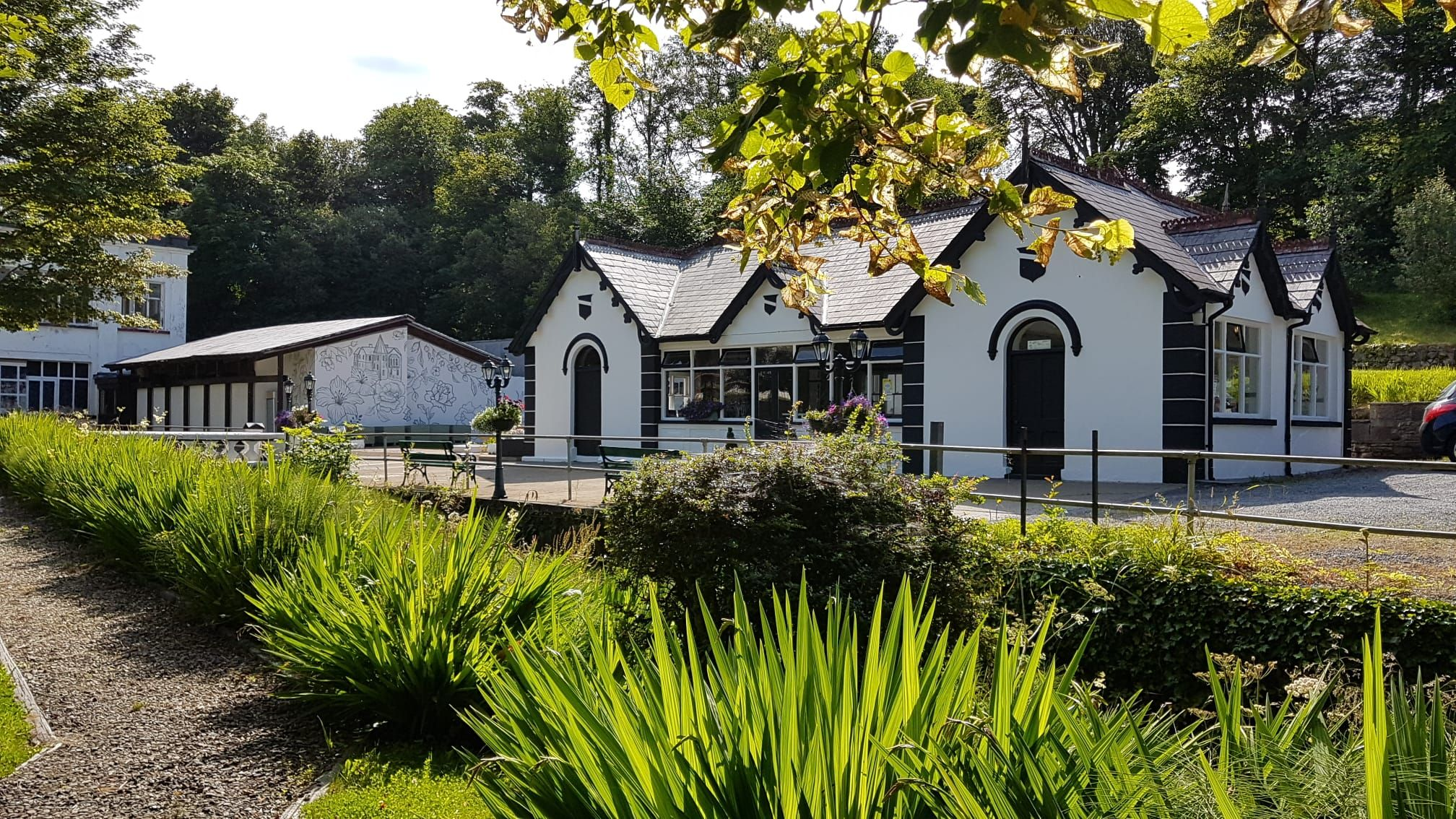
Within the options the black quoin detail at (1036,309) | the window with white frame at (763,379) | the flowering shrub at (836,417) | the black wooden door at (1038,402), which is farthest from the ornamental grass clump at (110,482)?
the black wooden door at (1038,402)

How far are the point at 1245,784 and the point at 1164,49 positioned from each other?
1.79 meters

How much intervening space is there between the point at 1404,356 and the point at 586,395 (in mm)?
24647

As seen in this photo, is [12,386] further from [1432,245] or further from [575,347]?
[1432,245]

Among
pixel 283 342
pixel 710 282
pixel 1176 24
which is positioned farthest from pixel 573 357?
pixel 1176 24

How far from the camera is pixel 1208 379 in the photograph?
55.4 ft

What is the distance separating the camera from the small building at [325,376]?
112 ft

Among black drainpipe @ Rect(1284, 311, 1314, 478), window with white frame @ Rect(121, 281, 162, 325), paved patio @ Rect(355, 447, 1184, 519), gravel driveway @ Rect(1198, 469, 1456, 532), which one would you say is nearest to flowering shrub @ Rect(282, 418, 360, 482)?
paved patio @ Rect(355, 447, 1184, 519)

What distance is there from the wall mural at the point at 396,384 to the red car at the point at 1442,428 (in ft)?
93.8

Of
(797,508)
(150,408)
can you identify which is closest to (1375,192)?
(797,508)

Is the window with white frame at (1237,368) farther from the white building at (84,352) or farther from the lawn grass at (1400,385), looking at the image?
the white building at (84,352)

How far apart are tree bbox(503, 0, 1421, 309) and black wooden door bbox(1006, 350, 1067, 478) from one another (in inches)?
560

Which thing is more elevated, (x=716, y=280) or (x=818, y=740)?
(x=716, y=280)

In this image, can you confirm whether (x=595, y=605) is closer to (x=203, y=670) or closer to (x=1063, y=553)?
(x=203, y=670)

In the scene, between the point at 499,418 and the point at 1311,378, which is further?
the point at 1311,378
